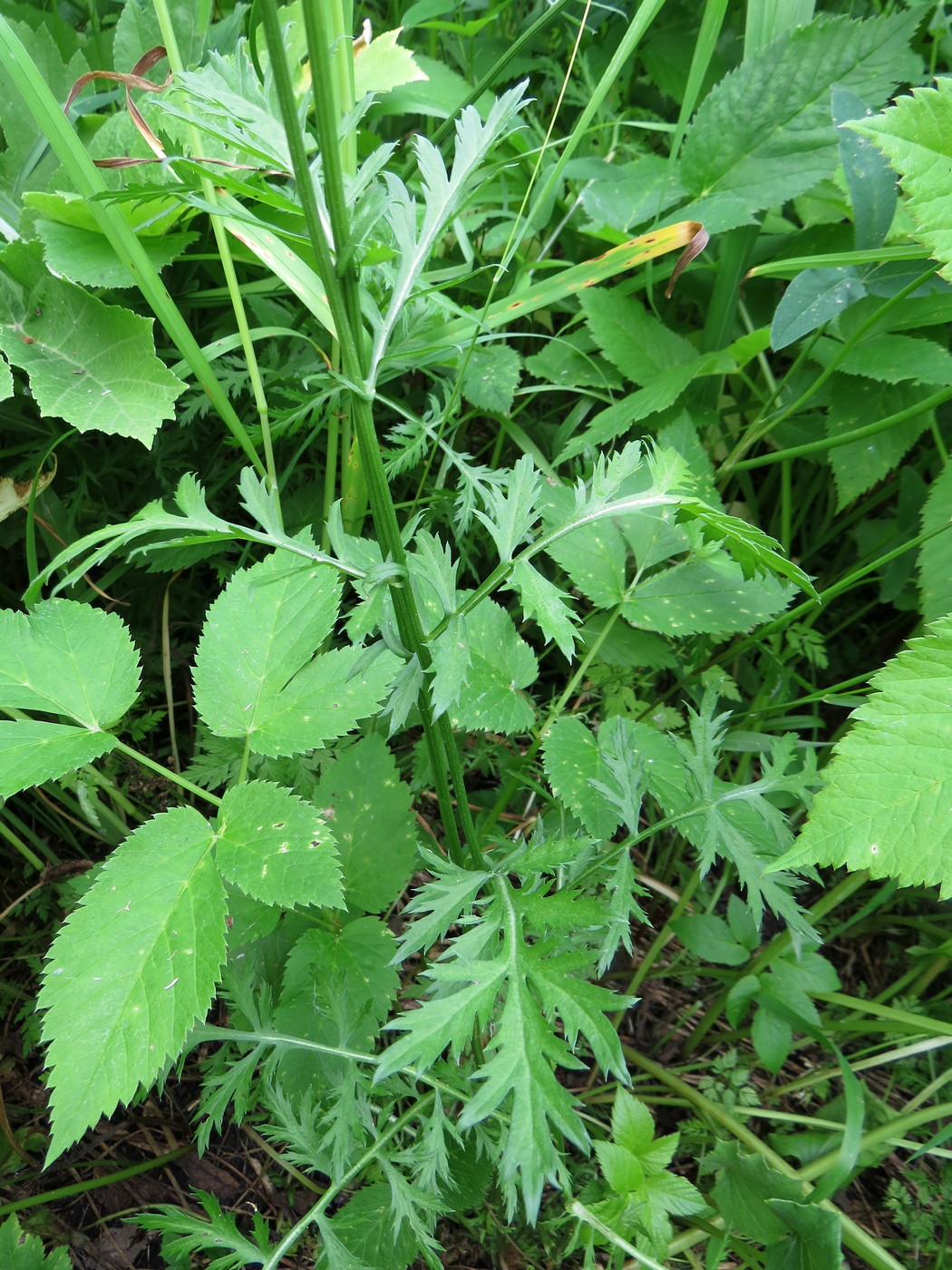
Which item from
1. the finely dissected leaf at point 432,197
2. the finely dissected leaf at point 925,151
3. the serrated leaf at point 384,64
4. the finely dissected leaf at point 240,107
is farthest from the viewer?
the serrated leaf at point 384,64

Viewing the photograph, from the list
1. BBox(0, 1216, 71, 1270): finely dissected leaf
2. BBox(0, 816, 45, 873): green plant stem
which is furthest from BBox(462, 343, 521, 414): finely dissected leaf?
BBox(0, 1216, 71, 1270): finely dissected leaf

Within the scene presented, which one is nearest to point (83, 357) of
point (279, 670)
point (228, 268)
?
point (228, 268)

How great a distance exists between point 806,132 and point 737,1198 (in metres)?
1.84

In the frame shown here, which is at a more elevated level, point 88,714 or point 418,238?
point 418,238

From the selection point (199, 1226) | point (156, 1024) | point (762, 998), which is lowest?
point (762, 998)

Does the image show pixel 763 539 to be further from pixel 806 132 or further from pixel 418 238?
pixel 806 132

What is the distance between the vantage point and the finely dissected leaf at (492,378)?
58.4 inches

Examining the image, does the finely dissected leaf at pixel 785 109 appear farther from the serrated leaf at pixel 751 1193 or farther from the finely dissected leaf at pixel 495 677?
the serrated leaf at pixel 751 1193

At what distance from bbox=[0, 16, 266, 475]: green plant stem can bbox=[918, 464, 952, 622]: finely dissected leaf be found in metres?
1.13

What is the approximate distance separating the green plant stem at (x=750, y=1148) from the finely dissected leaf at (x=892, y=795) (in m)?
0.53

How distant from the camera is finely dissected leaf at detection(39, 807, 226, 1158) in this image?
91 centimetres

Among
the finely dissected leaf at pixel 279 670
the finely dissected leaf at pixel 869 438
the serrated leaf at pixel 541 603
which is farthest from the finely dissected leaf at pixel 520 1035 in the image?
the finely dissected leaf at pixel 869 438

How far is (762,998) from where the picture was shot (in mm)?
1348

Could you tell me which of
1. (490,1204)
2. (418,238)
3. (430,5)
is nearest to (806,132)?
(430,5)
